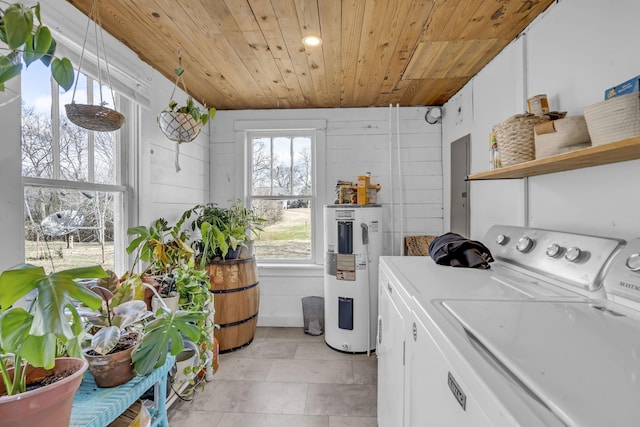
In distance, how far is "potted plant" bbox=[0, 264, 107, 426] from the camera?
0.62 metres

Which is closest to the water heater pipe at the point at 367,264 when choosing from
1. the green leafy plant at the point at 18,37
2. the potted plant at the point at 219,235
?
the potted plant at the point at 219,235

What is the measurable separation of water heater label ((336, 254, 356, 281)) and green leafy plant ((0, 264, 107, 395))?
1990mm

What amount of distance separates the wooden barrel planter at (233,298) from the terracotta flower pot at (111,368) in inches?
53.5

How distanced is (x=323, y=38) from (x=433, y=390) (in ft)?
6.01

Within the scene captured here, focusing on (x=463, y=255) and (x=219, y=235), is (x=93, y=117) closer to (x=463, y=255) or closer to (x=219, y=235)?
(x=219, y=235)

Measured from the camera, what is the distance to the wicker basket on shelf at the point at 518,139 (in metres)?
1.25

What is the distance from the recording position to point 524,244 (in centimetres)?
122

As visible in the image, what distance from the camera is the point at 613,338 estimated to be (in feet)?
2.06

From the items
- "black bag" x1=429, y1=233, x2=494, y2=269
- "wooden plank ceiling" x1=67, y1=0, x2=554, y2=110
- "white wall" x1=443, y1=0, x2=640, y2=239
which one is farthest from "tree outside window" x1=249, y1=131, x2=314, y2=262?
"black bag" x1=429, y1=233, x2=494, y2=269

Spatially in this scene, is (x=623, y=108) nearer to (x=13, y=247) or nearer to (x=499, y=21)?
(x=499, y=21)

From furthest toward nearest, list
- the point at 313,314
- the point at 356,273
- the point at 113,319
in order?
the point at 313,314 → the point at 356,273 → the point at 113,319

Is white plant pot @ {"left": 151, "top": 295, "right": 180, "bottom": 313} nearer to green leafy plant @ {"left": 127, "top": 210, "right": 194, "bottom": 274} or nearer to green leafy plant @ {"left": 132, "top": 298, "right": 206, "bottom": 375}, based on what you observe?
green leafy plant @ {"left": 127, "top": 210, "right": 194, "bottom": 274}

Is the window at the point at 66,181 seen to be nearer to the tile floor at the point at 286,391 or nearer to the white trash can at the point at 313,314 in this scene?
the tile floor at the point at 286,391

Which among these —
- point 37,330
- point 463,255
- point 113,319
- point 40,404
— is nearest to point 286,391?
point 113,319
